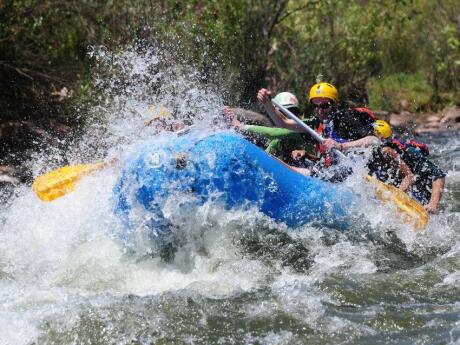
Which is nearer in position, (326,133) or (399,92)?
(326,133)

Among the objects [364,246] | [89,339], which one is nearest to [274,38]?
[364,246]

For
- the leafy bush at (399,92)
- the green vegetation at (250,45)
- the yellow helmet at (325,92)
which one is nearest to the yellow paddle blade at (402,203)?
the yellow helmet at (325,92)

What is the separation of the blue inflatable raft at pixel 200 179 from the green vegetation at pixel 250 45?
510 cm

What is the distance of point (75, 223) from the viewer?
5.54 m

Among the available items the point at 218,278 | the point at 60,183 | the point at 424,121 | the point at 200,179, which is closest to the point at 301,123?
the point at 200,179

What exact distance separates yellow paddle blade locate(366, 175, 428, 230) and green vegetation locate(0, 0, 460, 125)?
499 centimetres

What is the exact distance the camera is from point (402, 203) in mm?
5922

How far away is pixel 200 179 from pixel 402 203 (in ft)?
6.06

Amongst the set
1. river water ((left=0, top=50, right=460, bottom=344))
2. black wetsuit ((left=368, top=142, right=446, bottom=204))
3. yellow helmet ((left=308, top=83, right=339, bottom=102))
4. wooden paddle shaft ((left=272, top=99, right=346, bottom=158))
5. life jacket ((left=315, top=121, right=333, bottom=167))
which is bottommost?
river water ((left=0, top=50, right=460, bottom=344))

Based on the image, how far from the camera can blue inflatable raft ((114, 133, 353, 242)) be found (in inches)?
195

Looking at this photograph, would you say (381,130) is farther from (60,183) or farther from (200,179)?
(60,183)

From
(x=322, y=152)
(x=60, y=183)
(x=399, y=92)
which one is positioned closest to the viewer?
(x=60, y=183)

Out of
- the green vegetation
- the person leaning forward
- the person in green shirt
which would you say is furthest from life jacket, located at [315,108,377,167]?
the green vegetation

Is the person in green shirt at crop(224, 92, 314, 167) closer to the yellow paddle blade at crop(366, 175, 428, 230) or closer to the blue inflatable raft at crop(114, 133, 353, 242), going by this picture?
the yellow paddle blade at crop(366, 175, 428, 230)
